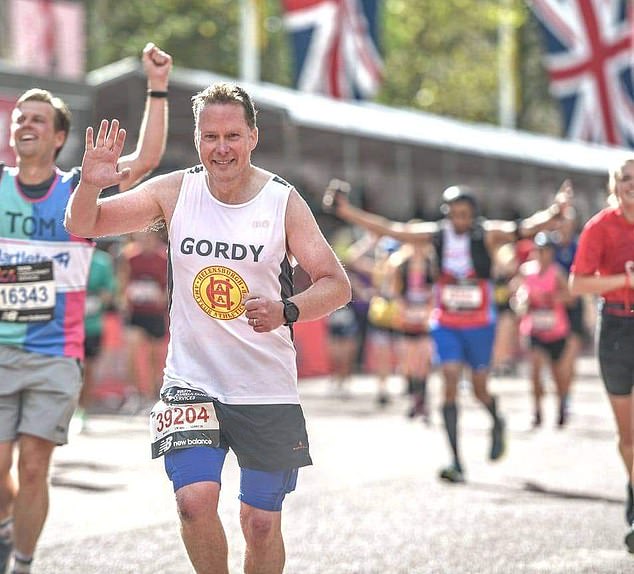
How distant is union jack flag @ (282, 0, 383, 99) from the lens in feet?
80.0

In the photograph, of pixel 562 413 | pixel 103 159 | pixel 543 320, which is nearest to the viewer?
pixel 103 159

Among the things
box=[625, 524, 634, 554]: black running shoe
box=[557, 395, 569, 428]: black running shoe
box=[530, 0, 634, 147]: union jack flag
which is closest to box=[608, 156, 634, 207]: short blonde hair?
box=[625, 524, 634, 554]: black running shoe

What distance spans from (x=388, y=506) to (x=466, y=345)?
2.23 meters

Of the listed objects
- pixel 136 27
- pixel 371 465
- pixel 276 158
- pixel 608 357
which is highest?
pixel 136 27

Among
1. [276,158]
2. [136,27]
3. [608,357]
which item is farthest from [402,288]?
[136,27]

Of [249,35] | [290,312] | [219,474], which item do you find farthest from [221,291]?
[249,35]

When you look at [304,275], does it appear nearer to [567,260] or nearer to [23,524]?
[23,524]

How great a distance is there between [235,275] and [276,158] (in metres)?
24.1

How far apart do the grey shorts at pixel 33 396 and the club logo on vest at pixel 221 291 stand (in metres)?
1.42

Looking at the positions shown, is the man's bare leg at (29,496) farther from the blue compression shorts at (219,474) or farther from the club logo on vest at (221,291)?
the club logo on vest at (221,291)

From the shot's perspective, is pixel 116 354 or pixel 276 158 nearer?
pixel 116 354

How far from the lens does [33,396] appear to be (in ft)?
19.4

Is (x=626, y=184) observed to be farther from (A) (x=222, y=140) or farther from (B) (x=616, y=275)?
(A) (x=222, y=140)

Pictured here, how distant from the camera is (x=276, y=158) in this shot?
28688 millimetres
